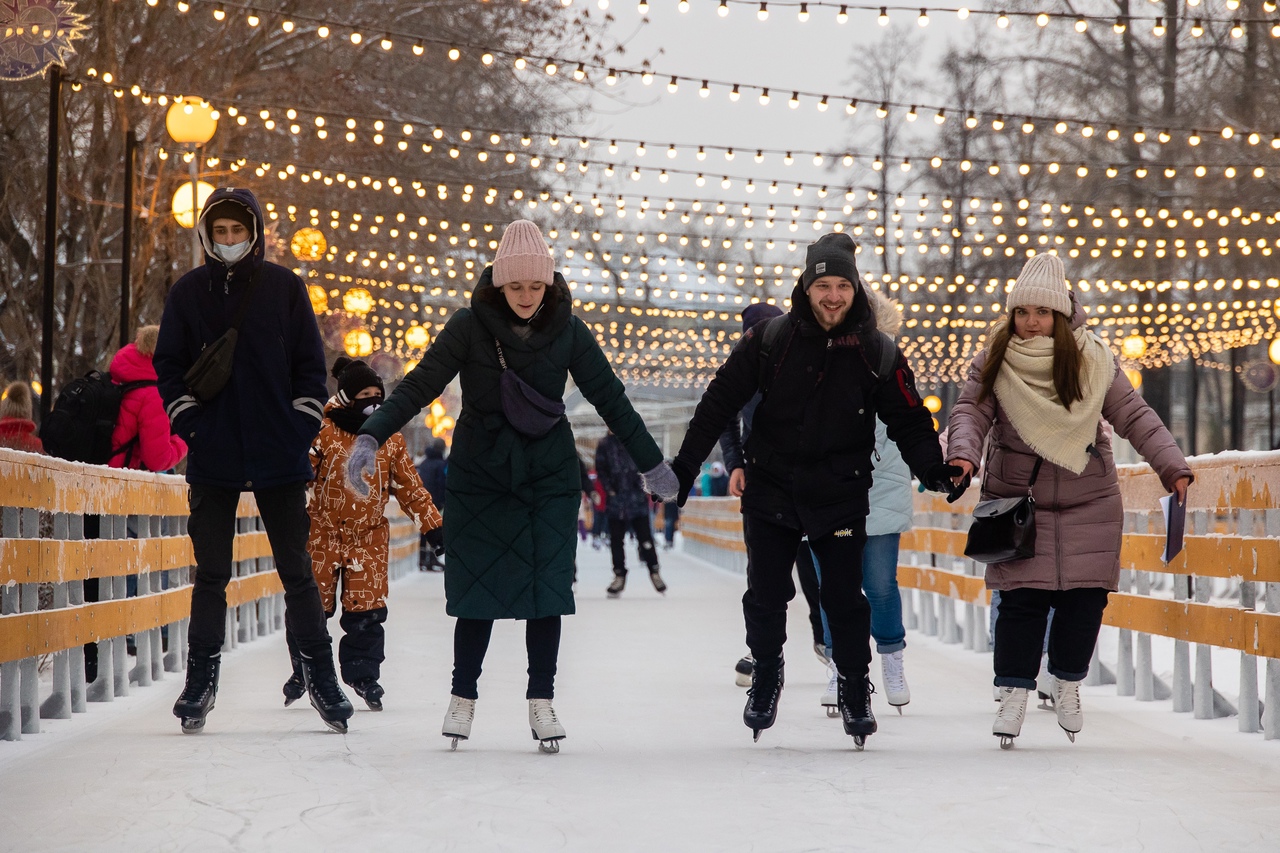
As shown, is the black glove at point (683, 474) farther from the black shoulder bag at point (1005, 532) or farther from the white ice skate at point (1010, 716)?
the white ice skate at point (1010, 716)

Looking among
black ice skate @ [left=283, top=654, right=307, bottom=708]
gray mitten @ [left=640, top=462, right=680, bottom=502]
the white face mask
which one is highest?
the white face mask

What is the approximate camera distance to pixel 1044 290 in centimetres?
560

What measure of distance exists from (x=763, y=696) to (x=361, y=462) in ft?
4.83

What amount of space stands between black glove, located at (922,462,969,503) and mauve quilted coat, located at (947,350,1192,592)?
59 millimetres

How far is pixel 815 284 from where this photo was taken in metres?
5.55

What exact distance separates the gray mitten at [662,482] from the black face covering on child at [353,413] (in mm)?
1706

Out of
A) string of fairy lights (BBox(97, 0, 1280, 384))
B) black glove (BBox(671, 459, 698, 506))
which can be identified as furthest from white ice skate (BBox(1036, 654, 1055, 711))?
string of fairy lights (BBox(97, 0, 1280, 384))

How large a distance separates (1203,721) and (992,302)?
27010mm

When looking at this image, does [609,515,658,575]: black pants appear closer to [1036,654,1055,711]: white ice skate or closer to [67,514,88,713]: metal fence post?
[1036,654,1055,711]: white ice skate

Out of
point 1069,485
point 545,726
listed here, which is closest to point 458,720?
point 545,726

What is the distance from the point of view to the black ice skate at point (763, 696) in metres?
5.52

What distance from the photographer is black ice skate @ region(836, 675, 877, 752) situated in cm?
540

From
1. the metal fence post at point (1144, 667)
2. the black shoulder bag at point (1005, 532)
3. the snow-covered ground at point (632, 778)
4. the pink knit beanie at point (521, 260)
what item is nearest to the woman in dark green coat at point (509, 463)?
the pink knit beanie at point (521, 260)

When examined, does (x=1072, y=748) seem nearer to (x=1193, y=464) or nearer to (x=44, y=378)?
(x=1193, y=464)
